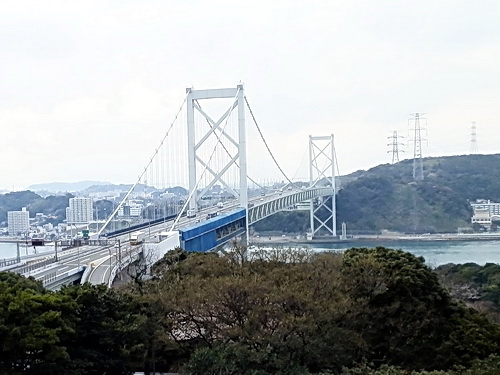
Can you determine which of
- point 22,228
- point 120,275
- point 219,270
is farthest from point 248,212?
point 22,228

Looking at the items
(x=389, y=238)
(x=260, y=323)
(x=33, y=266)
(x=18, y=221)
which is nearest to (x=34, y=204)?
(x=18, y=221)

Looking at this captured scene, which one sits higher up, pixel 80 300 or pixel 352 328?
pixel 80 300

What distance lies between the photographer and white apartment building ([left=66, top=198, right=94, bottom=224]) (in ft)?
137

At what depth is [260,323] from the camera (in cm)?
727

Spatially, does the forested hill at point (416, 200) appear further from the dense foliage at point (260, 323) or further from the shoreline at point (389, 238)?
the dense foliage at point (260, 323)

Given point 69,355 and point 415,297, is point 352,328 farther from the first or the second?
point 69,355

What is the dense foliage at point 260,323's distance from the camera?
6.68m

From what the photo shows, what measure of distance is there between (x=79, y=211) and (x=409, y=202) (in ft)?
75.7

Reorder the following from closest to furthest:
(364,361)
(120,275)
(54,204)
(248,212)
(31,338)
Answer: (31,338) < (364,361) < (120,275) < (248,212) < (54,204)

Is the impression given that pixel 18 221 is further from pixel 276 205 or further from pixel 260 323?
pixel 260 323

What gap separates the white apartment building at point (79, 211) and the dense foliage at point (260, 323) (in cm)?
3377

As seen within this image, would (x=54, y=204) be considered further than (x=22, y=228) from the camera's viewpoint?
Yes

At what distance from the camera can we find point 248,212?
23.3 m

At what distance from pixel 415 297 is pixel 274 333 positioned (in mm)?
2308
